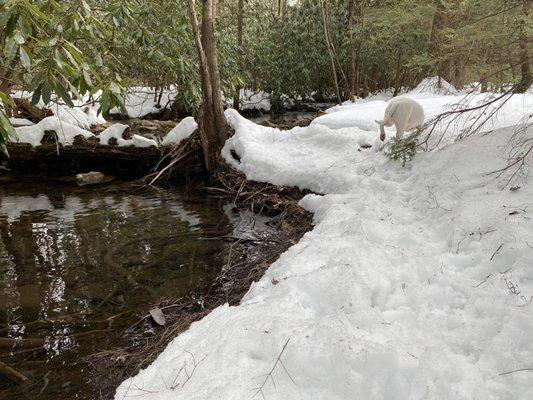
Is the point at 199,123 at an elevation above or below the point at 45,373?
above

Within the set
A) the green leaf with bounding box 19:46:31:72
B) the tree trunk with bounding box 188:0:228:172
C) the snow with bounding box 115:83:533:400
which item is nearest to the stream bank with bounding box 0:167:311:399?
the tree trunk with bounding box 188:0:228:172

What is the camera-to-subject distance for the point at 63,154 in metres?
8.73

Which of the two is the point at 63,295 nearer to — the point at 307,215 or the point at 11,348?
the point at 11,348

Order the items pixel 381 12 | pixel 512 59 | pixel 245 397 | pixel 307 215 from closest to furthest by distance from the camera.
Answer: pixel 245 397
pixel 512 59
pixel 307 215
pixel 381 12

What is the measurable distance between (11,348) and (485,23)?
649 cm

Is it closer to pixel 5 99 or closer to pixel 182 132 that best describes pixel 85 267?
pixel 5 99

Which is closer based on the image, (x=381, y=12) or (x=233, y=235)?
(x=233, y=235)

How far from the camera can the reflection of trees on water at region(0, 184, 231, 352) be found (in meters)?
3.74

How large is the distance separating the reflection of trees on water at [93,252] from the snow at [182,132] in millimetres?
1345

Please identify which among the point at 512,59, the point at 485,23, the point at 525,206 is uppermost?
the point at 485,23

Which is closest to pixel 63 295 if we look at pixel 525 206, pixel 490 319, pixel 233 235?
pixel 233 235

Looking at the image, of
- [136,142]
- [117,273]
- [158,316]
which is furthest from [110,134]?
[158,316]

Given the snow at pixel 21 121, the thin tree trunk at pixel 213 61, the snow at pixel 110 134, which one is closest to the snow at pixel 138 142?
the snow at pixel 110 134

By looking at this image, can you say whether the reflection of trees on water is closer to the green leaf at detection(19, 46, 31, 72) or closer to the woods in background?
the woods in background
